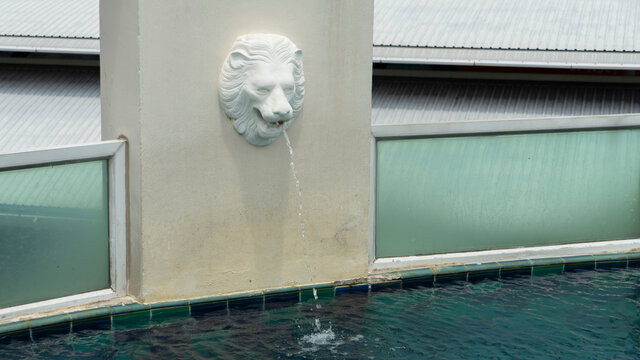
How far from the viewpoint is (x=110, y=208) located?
6.50 m

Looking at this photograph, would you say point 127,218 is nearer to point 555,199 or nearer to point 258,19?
point 258,19

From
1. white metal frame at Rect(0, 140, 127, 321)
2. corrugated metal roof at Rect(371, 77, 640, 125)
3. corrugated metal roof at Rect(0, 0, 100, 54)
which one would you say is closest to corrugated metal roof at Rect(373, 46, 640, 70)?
corrugated metal roof at Rect(371, 77, 640, 125)

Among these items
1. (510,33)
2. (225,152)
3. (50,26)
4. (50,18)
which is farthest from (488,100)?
(50,18)

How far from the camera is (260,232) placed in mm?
6898

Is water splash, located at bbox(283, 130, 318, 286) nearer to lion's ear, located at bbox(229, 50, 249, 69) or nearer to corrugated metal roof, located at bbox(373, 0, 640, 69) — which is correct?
lion's ear, located at bbox(229, 50, 249, 69)

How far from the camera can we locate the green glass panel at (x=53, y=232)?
19.9 ft

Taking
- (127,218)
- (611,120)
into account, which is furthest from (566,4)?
(127,218)

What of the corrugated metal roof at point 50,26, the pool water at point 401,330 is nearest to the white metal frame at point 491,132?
the pool water at point 401,330

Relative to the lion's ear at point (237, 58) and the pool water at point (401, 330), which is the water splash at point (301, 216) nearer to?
the pool water at point (401, 330)

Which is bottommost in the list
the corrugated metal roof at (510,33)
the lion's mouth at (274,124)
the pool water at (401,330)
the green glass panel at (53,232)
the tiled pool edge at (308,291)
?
the pool water at (401,330)

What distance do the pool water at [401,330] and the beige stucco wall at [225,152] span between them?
326 millimetres

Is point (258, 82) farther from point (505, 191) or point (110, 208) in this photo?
point (505, 191)

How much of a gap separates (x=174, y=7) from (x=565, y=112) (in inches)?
205

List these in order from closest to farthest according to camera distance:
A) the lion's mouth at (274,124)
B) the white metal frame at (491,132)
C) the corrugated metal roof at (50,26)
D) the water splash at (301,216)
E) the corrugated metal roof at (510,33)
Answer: the lion's mouth at (274,124) < the water splash at (301,216) < the white metal frame at (491,132) < the corrugated metal roof at (510,33) < the corrugated metal roof at (50,26)
